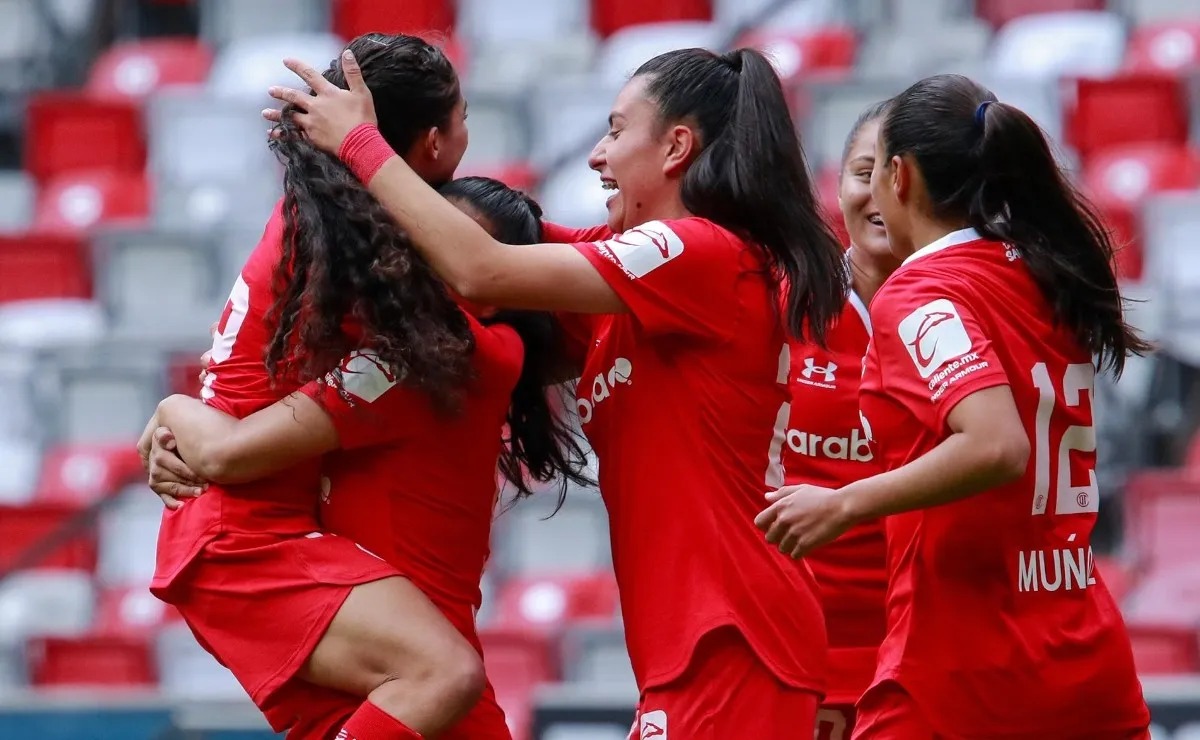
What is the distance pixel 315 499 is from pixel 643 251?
71 centimetres

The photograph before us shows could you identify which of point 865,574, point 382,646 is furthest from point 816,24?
point 382,646

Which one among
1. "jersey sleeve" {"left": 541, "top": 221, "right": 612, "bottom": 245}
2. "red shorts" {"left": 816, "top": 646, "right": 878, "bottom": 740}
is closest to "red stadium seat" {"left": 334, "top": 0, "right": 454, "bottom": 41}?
"jersey sleeve" {"left": 541, "top": 221, "right": 612, "bottom": 245}

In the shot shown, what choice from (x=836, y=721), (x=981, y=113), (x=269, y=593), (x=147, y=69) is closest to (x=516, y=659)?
(x=836, y=721)

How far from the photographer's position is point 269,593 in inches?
123

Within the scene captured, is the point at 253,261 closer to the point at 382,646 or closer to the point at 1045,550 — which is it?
the point at 382,646

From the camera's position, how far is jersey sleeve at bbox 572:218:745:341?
3047 mm

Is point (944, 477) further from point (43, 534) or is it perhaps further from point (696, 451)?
point (43, 534)

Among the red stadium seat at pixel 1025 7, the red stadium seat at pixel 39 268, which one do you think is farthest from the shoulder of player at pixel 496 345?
the red stadium seat at pixel 1025 7

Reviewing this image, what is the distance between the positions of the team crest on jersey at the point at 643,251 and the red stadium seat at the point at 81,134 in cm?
772

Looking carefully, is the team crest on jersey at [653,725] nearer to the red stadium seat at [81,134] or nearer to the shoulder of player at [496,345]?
the shoulder of player at [496,345]

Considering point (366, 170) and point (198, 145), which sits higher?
point (366, 170)

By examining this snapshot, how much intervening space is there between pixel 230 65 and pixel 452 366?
803 centimetres

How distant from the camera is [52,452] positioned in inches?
340

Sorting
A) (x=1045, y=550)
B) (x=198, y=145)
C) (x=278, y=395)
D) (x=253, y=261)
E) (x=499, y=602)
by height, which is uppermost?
(x=253, y=261)
